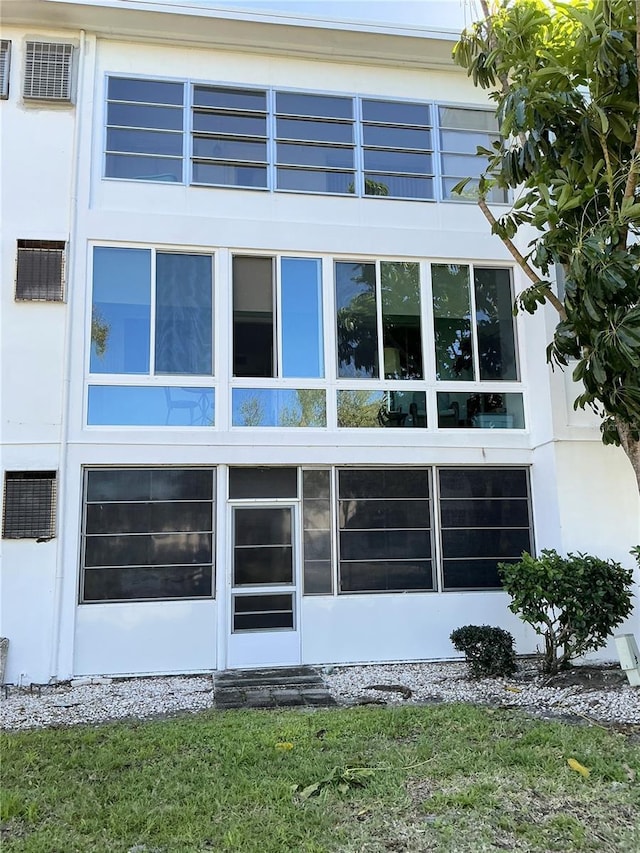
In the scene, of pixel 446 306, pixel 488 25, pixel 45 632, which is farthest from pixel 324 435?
pixel 488 25

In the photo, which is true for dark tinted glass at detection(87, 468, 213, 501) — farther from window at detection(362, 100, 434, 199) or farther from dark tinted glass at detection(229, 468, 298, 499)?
window at detection(362, 100, 434, 199)

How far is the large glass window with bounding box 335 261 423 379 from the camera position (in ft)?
30.7

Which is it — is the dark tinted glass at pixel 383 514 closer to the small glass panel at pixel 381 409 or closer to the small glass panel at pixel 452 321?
the small glass panel at pixel 381 409

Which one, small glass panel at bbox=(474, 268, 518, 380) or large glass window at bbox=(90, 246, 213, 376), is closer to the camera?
large glass window at bbox=(90, 246, 213, 376)

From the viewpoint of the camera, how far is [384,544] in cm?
899

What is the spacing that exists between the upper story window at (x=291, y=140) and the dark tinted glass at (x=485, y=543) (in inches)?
193

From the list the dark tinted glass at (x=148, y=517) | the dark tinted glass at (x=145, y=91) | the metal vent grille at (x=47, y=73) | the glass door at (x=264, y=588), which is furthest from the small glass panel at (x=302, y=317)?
the metal vent grille at (x=47, y=73)

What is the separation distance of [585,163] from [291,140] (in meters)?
4.52

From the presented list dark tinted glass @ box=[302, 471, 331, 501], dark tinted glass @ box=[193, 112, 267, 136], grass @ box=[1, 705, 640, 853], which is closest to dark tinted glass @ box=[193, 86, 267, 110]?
dark tinted glass @ box=[193, 112, 267, 136]

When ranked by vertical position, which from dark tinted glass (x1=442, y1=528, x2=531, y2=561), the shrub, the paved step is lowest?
the paved step

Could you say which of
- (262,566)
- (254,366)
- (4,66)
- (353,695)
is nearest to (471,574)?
(353,695)

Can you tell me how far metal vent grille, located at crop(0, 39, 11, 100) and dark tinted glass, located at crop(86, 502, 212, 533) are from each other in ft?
18.6

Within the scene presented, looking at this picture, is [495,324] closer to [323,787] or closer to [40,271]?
[40,271]

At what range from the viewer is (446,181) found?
995 cm
